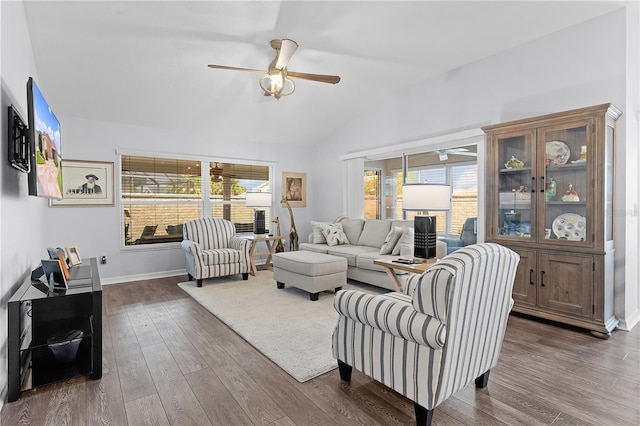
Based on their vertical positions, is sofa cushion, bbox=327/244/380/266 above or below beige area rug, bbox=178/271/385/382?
above

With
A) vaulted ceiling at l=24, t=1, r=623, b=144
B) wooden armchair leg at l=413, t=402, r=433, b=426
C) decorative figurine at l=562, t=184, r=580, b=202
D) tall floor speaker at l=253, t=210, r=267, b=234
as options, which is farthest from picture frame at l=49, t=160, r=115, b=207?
decorative figurine at l=562, t=184, r=580, b=202

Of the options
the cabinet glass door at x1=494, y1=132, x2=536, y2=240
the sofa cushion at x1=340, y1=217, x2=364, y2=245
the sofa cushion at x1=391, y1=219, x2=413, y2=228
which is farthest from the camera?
the sofa cushion at x1=340, y1=217, x2=364, y2=245

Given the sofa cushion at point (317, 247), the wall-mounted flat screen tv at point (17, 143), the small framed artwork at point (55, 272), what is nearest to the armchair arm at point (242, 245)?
the sofa cushion at point (317, 247)

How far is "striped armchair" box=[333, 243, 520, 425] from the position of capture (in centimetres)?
159

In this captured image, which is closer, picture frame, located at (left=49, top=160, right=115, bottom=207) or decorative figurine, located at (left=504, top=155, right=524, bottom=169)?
decorative figurine, located at (left=504, top=155, right=524, bottom=169)

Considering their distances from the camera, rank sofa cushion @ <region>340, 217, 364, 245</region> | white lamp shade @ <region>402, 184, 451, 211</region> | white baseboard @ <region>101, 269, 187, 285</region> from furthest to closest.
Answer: sofa cushion @ <region>340, 217, 364, 245</region> → white baseboard @ <region>101, 269, 187, 285</region> → white lamp shade @ <region>402, 184, 451, 211</region>

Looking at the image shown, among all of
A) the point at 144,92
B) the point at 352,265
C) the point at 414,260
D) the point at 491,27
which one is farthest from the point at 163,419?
the point at 491,27

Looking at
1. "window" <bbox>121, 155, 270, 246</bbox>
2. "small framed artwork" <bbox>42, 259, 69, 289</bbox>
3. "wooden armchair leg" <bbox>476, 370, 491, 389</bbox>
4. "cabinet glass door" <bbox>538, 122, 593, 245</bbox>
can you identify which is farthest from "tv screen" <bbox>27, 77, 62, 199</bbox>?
"cabinet glass door" <bbox>538, 122, 593, 245</bbox>

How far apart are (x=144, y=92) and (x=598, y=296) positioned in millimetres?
5356

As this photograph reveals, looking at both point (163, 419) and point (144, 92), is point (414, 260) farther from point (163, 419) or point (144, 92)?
point (144, 92)

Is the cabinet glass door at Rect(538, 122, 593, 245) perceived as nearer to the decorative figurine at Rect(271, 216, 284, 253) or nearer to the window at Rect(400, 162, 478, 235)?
the window at Rect(400, 162, 478, 235)

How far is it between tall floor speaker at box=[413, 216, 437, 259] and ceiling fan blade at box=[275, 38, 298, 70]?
6.25ft

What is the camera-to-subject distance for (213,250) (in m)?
4.93

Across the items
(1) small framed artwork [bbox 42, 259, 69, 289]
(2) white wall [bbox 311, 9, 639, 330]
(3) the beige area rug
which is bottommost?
(3) the beige area rug
